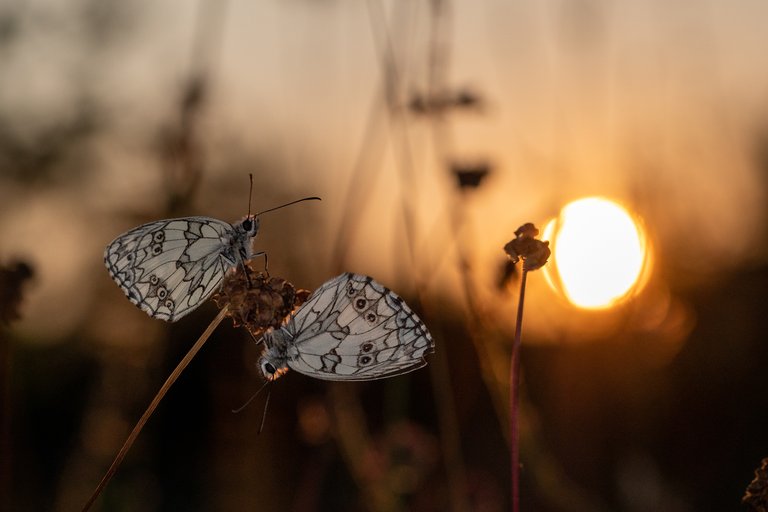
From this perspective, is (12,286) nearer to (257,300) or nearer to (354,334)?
(257,300)

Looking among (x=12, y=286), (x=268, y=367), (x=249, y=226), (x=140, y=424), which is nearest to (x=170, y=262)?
(x=249, y=226)

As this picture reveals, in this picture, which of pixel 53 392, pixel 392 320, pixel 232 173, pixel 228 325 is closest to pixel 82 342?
pixel 53 392

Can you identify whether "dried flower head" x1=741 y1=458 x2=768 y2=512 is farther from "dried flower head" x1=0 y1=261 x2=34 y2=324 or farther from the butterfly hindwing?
"dried flower head" x1=0 y1=261 x2=34 y2=324

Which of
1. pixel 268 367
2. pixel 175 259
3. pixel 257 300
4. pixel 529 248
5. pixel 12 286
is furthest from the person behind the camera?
pixel 175 259

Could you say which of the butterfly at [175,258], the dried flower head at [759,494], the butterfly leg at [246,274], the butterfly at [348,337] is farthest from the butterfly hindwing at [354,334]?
the dried flower head at [759,494]

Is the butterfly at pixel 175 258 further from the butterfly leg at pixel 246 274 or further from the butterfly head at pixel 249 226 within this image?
the butterfly leg at pixel 246 274

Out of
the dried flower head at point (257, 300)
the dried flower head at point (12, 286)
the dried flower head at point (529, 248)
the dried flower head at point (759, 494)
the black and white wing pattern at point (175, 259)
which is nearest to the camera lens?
the dried flower head at point (759, 494)

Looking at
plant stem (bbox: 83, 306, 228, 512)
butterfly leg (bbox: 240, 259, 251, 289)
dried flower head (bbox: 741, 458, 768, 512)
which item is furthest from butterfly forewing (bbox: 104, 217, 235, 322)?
dried flower head (bbox: 741, 458, 768, 512)
